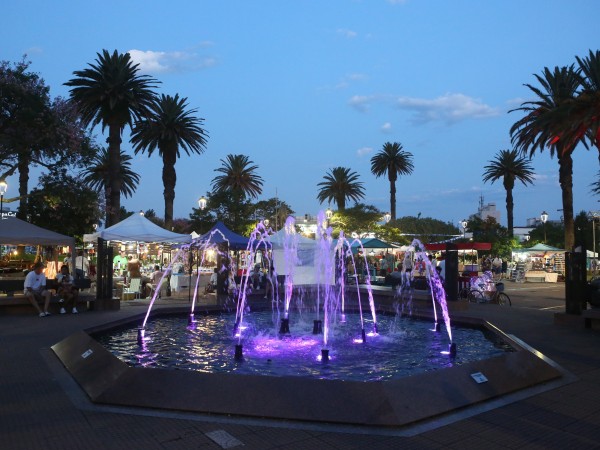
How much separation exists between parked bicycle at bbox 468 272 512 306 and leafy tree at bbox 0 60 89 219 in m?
15.9

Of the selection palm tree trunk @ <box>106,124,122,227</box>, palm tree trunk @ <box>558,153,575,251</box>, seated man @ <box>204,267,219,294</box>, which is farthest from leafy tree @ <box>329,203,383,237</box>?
seated man @ <box>204,267,219,294</box>

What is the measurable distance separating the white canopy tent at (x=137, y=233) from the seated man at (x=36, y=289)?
4.95 m

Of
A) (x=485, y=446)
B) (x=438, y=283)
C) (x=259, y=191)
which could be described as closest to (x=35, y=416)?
(x=485, y=446)

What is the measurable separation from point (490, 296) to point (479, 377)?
1296 centimetres

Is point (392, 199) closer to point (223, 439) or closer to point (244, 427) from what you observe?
point (244, 427)

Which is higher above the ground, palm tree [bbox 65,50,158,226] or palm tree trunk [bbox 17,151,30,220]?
palm tree [bbox 65,50,158,226]

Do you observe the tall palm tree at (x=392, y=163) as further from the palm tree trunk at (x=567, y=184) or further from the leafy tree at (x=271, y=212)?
the palm tree trunk at (x=567, y=184)

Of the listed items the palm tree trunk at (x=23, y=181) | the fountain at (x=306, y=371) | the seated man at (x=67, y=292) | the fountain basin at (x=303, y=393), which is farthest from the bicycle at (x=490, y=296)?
the palm tree trunk at (x=23, y=181)

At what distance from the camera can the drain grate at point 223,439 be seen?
14.5 ft

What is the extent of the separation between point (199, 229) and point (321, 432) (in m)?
45.6

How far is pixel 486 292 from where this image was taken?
18.1 m

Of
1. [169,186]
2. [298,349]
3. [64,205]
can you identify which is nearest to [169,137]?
[169,186]

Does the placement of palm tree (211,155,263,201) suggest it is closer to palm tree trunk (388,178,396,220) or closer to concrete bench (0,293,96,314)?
palm tree trunk (388,178,396,220)

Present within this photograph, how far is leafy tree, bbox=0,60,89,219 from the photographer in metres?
15.5
